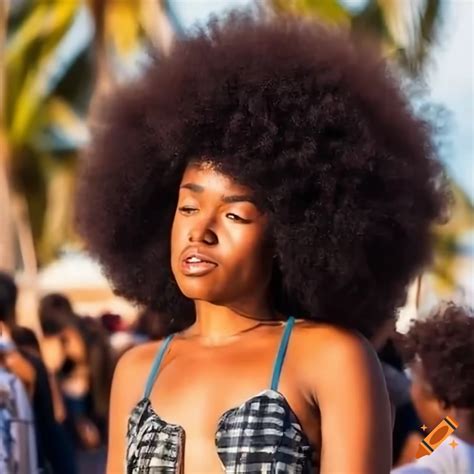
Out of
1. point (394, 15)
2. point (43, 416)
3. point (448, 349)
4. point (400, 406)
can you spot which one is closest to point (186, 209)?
point (448, 349)

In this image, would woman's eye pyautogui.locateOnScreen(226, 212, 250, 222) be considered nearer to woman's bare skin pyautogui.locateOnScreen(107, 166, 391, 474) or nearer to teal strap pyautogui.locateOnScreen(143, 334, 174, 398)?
woman's bare skin pyautogui.locateOnScreen(107, 166, 391, 474)

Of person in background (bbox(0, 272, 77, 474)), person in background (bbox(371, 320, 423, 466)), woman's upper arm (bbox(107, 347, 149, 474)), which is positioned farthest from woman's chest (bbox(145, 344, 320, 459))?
person in background (bbox(0, 272, 77, 474))

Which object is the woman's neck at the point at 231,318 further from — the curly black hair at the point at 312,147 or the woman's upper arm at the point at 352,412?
the woman's upper arm at the point at 352,412

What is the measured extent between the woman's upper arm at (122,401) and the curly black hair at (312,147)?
0.37 m

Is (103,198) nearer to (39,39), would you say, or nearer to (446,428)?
(446,428)

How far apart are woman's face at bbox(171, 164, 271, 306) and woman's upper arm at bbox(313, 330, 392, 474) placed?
270mm

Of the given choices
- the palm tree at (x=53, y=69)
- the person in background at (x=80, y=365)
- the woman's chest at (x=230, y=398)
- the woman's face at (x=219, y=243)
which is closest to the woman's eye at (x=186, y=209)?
the woman's face at (x=219, y=243)

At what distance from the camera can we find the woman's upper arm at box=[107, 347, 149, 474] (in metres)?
3.16

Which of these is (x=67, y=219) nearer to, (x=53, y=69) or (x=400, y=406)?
(x=400, y=406)

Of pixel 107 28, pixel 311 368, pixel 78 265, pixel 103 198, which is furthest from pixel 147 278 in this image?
pixel 107 28

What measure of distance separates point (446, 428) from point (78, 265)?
39.9 feet

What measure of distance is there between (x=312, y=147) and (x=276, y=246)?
0.78 feet

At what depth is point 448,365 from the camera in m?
4.36

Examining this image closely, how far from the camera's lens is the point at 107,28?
61.8 ft
